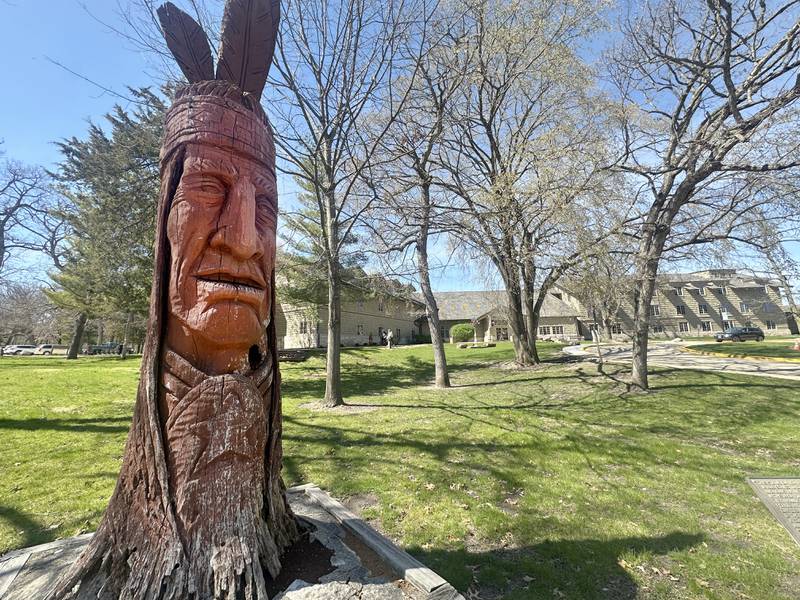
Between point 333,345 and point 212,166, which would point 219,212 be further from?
point 333,345

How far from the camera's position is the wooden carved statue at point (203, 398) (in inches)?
99.0

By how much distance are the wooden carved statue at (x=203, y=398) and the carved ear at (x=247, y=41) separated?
422 millimetres

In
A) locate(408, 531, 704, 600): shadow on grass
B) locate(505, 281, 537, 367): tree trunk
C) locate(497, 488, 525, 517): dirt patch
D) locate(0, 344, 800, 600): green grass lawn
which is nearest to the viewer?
locate(408, 531, 704, 600): shadow on grass

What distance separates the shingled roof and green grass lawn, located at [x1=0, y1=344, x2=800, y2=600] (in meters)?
32.6

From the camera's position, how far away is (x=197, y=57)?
132 inches

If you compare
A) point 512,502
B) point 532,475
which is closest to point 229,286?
point 512,502

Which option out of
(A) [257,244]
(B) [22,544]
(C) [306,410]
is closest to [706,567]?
(A) [257,244]

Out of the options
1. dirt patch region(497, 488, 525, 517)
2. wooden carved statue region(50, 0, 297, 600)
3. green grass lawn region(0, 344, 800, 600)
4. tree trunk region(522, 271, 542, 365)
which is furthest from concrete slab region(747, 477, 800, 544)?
tree trunk region(522, 271, 542, 365)

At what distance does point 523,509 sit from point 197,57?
19.6 ft

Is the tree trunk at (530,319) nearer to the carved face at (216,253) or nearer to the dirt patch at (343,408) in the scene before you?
the dirt patch at (343,408)

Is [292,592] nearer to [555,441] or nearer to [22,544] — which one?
[22,544]

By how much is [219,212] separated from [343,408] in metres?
7.99

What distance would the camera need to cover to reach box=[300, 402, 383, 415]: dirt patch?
9599 millimetres

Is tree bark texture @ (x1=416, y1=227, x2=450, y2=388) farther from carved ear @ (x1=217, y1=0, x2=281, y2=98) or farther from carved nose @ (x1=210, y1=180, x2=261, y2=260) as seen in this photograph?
carved nose @ (x1=210, y1=180, x2=261, y2=260)
